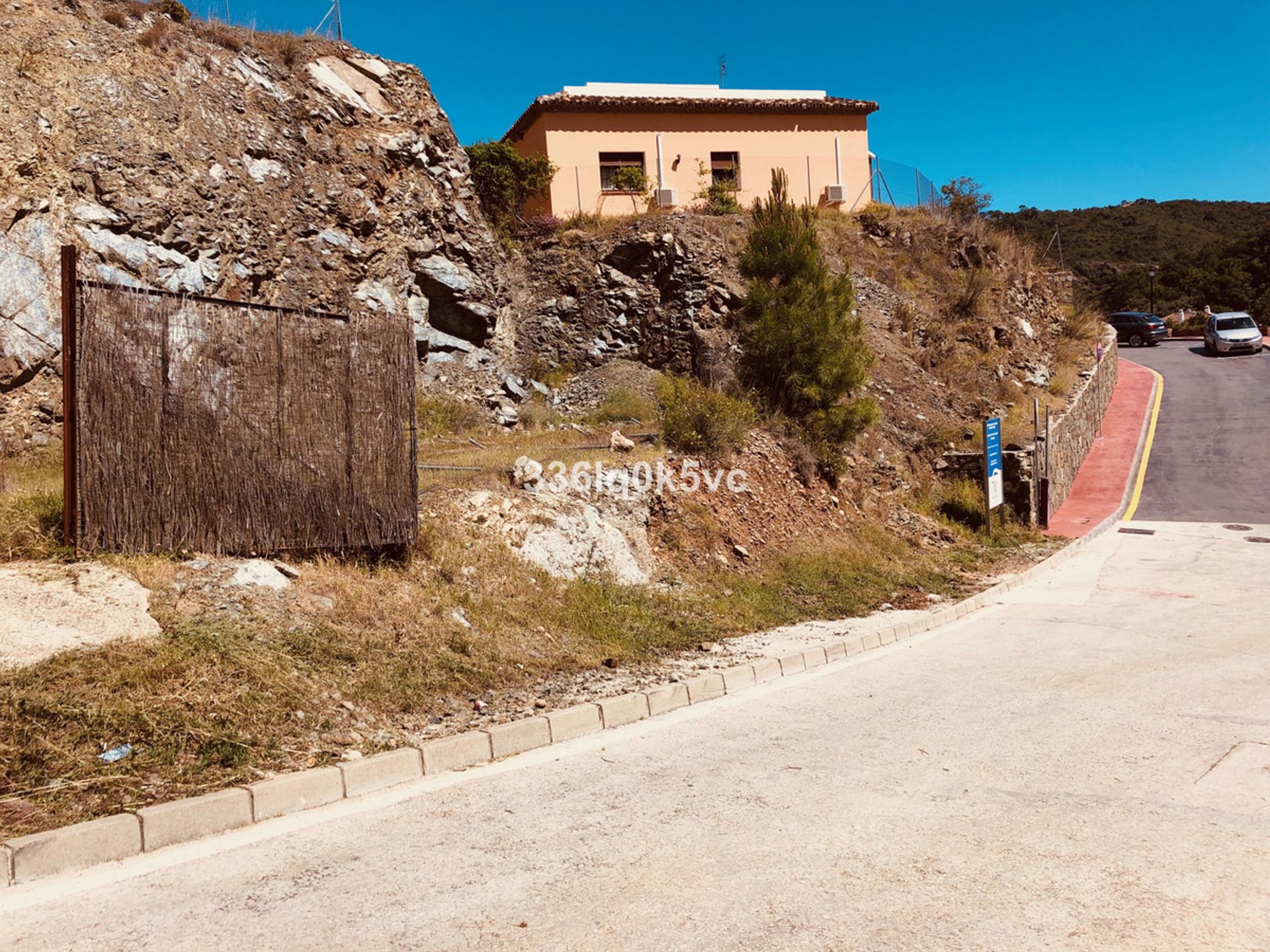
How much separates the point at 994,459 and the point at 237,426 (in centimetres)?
1472

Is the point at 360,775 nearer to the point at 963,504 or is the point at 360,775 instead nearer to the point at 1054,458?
the point at 963,504

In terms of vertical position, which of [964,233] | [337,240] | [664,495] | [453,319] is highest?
[964,233]

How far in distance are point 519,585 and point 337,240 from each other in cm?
1114

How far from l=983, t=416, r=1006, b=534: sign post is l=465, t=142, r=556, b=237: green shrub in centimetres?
1336

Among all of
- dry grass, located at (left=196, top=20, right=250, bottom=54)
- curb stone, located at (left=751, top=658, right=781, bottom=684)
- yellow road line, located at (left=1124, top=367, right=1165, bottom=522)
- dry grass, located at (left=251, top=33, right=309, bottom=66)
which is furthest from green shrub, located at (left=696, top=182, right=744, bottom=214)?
curb stone, located at (left=751, top=658, right=781, bottom=684)

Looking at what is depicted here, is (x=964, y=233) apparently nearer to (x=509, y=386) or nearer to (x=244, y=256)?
(x=509, y=386)

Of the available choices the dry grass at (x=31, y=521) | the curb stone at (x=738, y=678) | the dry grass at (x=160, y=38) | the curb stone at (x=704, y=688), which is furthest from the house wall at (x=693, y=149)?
the curb stone at (x=704, y=688)

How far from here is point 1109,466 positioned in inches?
1022

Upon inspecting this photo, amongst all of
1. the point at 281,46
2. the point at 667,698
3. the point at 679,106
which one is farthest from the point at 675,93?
the point at 667,698

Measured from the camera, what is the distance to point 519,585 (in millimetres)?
9320

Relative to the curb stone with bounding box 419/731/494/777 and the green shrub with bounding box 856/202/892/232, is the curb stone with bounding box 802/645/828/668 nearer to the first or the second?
the curb stone with bounding box 419/731/494/777

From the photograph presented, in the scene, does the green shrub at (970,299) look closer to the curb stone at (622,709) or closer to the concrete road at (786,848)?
the concrete road at (786,848)

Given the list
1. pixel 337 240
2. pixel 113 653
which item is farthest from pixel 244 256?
pixel 113 653

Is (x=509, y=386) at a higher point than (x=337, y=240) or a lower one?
lower
